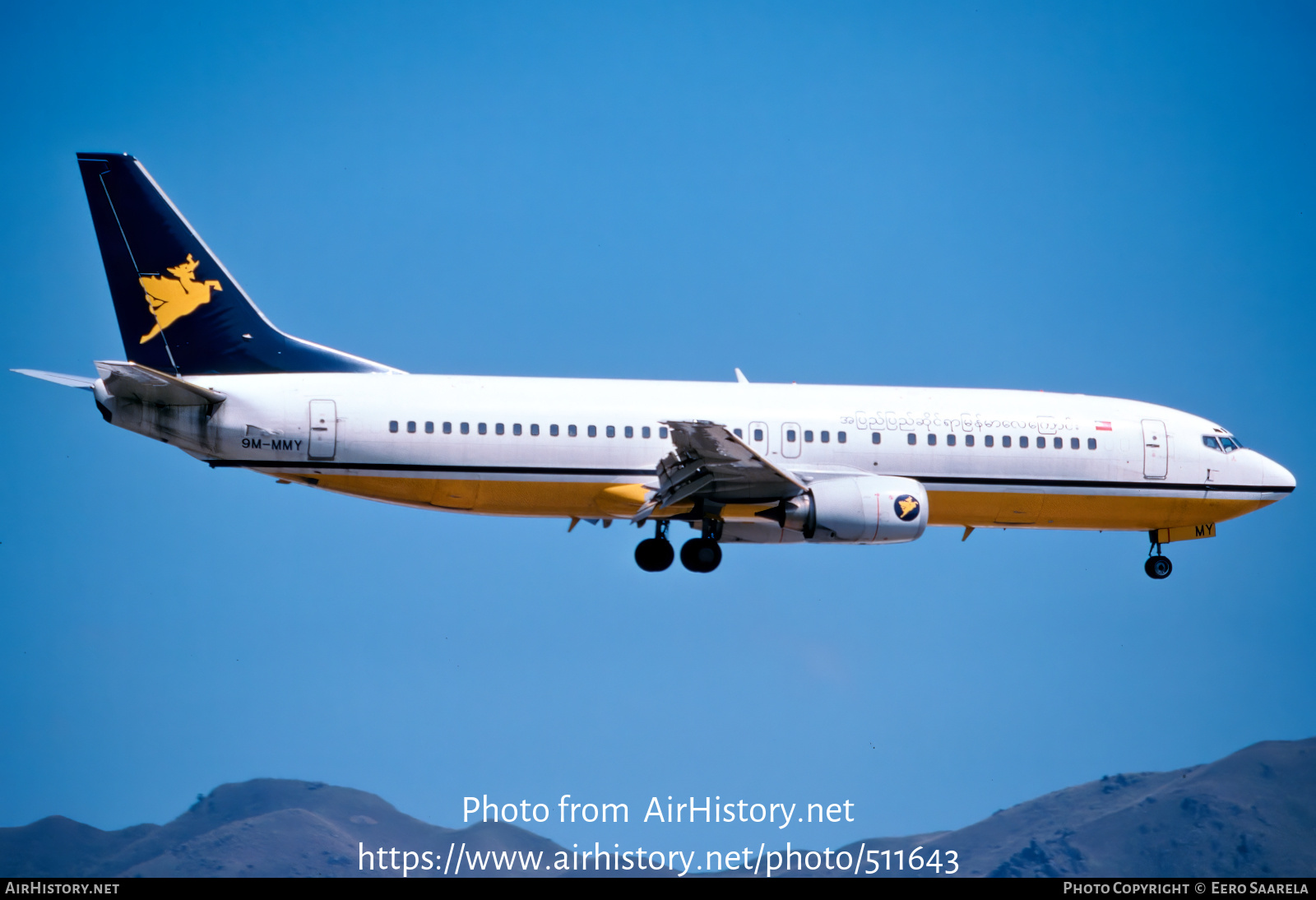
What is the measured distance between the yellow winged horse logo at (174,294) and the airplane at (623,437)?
1.4 inches

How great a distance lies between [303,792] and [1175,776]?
83941mm

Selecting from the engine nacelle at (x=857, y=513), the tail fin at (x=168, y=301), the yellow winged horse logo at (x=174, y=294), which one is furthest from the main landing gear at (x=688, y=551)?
the yellow winged horse logo at (x=174, y=294)

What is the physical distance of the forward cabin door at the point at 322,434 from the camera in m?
30.0

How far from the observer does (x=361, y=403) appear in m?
30.4

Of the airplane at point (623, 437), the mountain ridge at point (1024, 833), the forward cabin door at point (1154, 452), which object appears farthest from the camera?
the mountain ridge at point (1024, 833)

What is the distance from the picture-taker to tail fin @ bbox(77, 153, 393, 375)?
31.4 meters

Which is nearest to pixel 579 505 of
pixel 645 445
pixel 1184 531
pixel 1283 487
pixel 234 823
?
pixel 645 445

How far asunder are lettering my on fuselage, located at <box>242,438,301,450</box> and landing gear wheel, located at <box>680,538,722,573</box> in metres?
8.73

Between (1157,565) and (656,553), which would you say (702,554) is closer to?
(656,553)

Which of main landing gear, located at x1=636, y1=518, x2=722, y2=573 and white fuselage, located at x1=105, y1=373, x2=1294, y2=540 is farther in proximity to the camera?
main landing gear, located at x1=636, y1=518, x2=722, y2=573

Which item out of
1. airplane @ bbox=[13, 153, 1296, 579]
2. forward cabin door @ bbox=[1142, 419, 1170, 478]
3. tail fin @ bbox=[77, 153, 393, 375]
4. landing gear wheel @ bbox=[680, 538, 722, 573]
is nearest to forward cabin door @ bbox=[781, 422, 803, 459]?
airplane @ bbox=[13, 153, 1296, 579]

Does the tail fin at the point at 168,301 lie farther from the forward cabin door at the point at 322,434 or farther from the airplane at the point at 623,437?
the forward cabin door at the point at 322,434

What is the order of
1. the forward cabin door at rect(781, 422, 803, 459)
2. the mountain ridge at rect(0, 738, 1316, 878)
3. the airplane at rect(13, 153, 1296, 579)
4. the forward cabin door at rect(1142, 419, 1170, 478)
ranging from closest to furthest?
the airplane at rect(13, 153, 1296, 579) → the forward cabin door at rect(781, 422, 803, 459) → the forward cabin door at rect(1142, 419, 1170, 478) → the mountain ridge at rect(0, 738, 1316, 878)

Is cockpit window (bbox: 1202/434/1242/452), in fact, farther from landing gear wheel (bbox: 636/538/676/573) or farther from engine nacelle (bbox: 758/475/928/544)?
landing gear wheel (bbox: 636/538/676/573)
